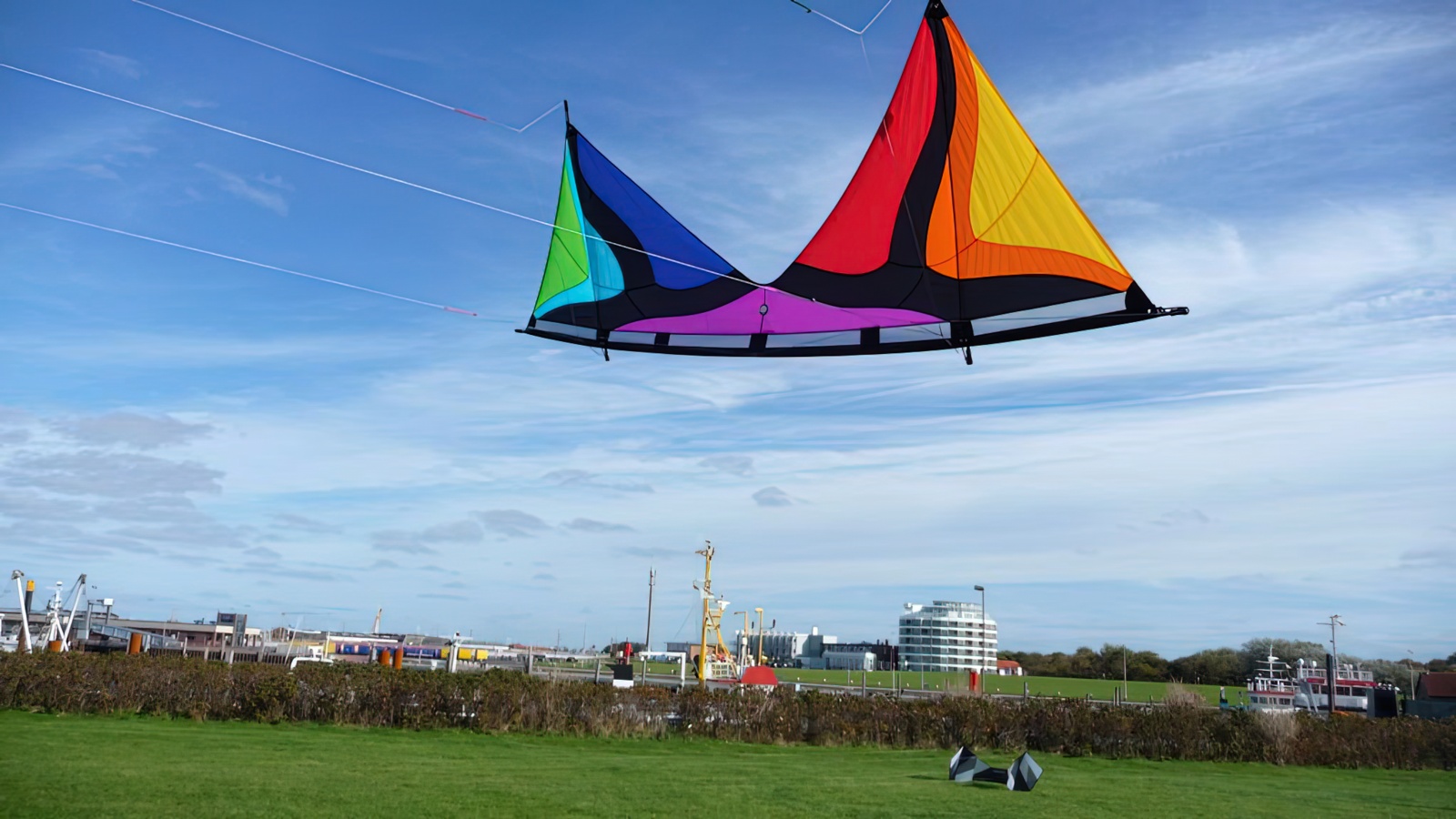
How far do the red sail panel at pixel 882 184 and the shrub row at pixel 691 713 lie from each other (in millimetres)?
10221

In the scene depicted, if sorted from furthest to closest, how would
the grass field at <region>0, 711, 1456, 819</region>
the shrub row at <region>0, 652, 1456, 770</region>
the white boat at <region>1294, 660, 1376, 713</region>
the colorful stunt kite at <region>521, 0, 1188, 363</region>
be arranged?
the white boat at <region>1294, 660, 1376, 713</region>
the shrub row at <region>0, 652, 1456, 770</region>
the grass field at <region>0, 711, 1456, 819</region>
the colorful stunt kite at <region>521, 0, 1188, 363</region>

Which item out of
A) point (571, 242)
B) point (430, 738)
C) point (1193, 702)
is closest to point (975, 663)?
point (1193, 702)

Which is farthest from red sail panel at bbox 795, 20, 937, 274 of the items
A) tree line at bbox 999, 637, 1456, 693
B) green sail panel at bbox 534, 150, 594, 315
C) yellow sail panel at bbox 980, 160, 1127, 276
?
tree line at bbox 999, 637, 1456, 693

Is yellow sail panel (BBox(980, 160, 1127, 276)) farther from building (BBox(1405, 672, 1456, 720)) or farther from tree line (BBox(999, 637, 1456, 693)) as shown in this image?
tree line (BBox(999, 637, 1456, 693))

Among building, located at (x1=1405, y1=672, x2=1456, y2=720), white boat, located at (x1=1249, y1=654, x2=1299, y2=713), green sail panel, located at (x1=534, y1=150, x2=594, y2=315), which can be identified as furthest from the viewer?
white boat, located at (x1=1249, y1=654, x2=1299, y2=713)

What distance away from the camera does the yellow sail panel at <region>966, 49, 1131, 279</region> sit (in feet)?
22.0

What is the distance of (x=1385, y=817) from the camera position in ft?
34.1

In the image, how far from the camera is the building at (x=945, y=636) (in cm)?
8956

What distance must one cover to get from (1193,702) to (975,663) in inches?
2676

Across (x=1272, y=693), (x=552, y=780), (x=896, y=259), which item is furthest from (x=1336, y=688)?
(x=896, y=259)

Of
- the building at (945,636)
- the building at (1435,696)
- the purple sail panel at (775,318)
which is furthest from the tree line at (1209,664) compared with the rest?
the purple sail panel at (775,318)

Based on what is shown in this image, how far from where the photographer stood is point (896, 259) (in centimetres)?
768

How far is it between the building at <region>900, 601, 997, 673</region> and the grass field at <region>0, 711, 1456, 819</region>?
76.4 metres

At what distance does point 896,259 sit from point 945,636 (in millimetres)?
89369
